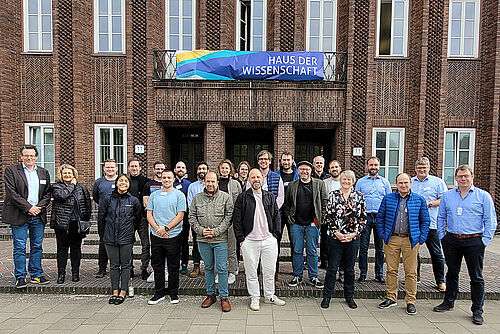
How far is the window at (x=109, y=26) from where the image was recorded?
388 inches

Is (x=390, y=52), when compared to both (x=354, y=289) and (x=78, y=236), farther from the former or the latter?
(x=78, y=236)

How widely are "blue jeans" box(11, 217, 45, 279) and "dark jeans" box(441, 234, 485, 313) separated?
653 centimetres

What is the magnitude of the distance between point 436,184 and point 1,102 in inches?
483

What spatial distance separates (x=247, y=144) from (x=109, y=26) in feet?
20.3

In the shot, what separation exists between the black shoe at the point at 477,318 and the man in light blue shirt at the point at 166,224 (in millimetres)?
4253

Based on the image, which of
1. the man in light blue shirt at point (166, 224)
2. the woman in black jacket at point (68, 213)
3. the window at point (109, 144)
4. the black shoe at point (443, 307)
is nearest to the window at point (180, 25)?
the window at point (109, 144)

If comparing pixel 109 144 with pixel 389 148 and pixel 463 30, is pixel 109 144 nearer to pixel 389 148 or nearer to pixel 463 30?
pixel 389 148

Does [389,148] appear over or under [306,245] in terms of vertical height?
over

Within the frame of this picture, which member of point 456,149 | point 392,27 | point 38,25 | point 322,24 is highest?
point 322,24

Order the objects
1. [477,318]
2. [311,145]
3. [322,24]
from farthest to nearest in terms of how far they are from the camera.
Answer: [311,145] → [322,24] → [477,318]

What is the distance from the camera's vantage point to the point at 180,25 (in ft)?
33.3

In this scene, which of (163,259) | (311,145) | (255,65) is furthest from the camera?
(311,145)

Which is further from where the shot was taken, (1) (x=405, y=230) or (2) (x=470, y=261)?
(1) (x=405, y=230)

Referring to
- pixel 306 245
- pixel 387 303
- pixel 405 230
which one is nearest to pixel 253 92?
pixel 306 245
